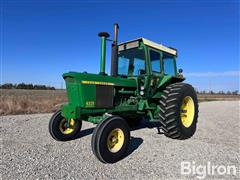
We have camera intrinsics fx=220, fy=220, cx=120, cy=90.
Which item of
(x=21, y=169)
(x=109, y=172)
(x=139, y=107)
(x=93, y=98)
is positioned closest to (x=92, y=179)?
(x=109, y=172)

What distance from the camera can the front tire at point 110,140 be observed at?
3.92 meters

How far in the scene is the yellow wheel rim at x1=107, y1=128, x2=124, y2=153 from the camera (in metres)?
4.20

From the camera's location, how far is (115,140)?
4.35 metres

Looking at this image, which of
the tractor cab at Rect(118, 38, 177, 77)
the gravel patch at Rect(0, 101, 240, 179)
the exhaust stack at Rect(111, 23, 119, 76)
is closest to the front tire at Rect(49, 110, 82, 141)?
the gravel patch at Rect(0, 101, 240, 179)

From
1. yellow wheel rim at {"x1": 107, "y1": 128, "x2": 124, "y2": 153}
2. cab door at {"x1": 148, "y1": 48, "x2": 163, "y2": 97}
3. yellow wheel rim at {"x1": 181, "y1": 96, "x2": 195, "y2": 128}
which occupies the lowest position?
yellow wheel rim at {"x1": 107, "y1": 128, "x2": 124, "y2": 153}

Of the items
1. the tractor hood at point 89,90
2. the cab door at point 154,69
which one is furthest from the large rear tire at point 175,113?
the tractor hood at point 89,90

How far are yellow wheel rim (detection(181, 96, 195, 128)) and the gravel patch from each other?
1.47ft

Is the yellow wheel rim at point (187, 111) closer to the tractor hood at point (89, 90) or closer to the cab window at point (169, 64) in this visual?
the cab window at point (169, 64)

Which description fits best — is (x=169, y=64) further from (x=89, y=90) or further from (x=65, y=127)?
(x=65, y=127)

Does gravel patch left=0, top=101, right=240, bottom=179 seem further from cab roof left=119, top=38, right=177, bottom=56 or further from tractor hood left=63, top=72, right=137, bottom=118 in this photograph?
cab roof left=119, top=38, right=177, bottom=56

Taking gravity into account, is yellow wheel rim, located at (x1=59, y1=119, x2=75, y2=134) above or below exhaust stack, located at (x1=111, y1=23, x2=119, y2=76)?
below

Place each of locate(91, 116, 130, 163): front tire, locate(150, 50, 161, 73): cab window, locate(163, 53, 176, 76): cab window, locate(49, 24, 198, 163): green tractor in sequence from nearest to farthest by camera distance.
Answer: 1. locate(91, 116, 130, 163): front tire
2. locate(49, 24, 198, 163): green tractor
3. locate(150, 50, 161, 73): cab window
4. locate(163, 53, 176, 76): cab window

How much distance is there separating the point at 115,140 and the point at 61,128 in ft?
5.90

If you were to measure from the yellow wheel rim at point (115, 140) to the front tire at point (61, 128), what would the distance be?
168 centimetres
